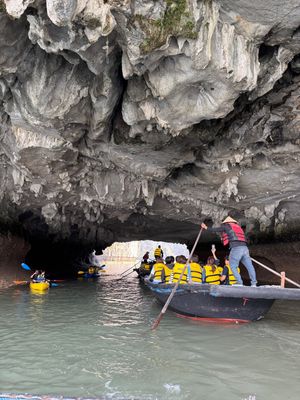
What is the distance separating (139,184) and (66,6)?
27.1ft

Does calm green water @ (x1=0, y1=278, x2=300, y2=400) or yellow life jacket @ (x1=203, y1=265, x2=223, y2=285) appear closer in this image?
calm green water @ (x1=0, y1=278, x2=300, y2=400)

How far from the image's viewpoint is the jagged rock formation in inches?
228

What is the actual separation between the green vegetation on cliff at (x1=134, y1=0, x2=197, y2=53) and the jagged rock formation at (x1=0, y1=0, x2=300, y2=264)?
16 millimetres

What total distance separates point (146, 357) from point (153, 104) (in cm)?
501

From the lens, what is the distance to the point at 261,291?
7547 mm

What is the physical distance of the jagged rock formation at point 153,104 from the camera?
580 cm

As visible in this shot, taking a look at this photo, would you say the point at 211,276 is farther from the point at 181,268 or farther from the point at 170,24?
the point at 170,24

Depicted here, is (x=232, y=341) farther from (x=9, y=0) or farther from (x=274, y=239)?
(x=274, y=239)

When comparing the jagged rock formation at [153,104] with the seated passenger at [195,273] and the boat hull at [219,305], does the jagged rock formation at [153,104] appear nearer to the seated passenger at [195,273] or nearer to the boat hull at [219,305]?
the seated passenger at [195,273]

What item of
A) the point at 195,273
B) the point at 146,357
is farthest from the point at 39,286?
the point at 146,357

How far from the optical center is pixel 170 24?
565 cm

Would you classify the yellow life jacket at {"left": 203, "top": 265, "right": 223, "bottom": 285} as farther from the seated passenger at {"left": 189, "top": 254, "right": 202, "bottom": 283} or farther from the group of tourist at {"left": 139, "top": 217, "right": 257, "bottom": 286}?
the seated passenger at {"left": 189, "top": 254, "right": 202, "bottom": 283}

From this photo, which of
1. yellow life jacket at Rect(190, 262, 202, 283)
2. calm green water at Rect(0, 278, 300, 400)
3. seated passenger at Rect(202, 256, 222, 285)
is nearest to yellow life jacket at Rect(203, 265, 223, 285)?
seated passenger at Rect(202, 256, 222, 285)

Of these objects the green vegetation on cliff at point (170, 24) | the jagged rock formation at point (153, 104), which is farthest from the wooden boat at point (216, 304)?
the green vegetation on cliff at point (170, 24)
